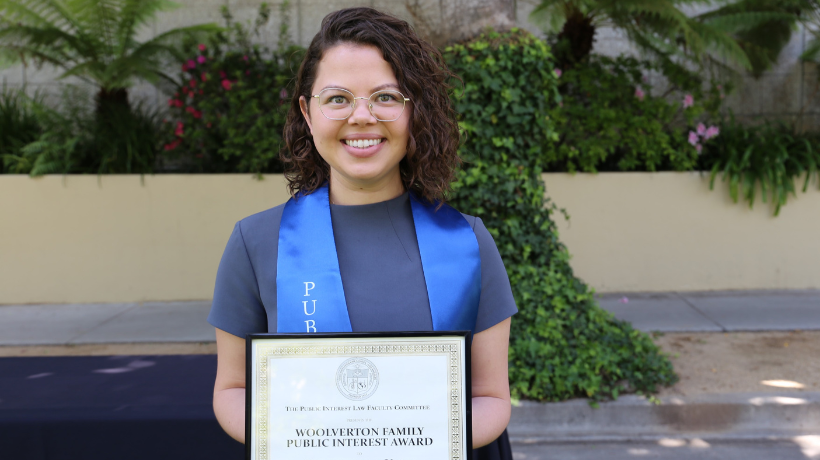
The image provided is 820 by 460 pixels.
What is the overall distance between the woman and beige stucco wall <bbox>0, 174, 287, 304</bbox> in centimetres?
540

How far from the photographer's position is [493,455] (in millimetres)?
1514

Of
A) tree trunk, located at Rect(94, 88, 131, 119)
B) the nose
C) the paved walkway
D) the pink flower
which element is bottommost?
the paved walkway

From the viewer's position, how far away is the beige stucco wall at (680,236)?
6.82 m

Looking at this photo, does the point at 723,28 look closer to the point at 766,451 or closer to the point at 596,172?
the point at 596,172

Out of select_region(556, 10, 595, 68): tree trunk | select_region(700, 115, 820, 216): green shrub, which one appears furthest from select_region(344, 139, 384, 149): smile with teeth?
select_region(700, 115, 820, 216): green shrub

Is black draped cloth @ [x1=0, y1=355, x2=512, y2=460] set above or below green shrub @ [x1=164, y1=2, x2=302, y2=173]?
below

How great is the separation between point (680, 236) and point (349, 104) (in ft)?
21.2

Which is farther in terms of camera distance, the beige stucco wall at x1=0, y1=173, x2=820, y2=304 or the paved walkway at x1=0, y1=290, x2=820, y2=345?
the beige stucco wall at x1=0, y1=173, x2=820, y2=304

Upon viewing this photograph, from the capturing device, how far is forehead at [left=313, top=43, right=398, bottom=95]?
1.26 m

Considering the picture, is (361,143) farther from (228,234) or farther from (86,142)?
(86,142)

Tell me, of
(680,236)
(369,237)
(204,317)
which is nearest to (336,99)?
(369,237)

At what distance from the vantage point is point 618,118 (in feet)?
22.0

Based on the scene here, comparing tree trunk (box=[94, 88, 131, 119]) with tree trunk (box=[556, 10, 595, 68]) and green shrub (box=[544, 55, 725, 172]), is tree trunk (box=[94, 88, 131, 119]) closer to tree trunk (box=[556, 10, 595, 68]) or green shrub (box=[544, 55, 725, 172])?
green shrub (box=[544, 55, 725, 172])

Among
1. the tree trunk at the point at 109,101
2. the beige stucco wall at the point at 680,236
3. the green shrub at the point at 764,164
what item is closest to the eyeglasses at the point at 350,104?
the beige stucco wall at the point at 680,236
